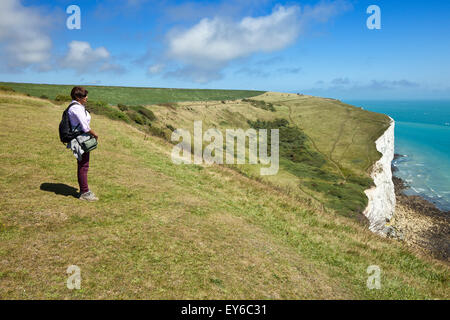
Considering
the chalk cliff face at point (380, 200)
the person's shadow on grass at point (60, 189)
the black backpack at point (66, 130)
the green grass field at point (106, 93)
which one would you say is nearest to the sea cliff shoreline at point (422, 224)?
the chalk cliff face at point (380, 200)

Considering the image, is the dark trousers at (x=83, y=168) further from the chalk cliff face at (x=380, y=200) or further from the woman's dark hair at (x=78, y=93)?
the chalk cliff face at (x=380, y=200)

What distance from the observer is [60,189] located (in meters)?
9.91

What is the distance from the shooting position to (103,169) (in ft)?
43.9

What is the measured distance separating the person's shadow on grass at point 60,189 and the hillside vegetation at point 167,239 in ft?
0.20

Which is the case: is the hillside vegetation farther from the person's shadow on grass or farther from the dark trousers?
the dark trousers

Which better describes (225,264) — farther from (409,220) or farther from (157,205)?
(409,220)

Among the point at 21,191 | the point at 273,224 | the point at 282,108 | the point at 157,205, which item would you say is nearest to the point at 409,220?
the point at 273,224

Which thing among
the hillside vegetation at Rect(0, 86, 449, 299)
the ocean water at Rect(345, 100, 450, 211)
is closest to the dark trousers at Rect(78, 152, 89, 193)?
the hillside vegetation at Rect(0, 86, 449, 299)

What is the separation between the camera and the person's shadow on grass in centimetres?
962

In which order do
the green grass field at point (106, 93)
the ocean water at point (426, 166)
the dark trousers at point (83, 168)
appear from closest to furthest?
the dark trousers at point (83, 168), the green grass field at point (106, 93), the ocean water at point (426, 166)

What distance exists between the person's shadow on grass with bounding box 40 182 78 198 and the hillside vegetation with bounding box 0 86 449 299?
6cm

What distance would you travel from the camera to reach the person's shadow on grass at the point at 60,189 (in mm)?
9625

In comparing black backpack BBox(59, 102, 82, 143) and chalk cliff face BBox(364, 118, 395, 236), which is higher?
black backpack BBox(59, 102, 82, 143)

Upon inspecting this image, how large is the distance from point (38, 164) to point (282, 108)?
470 ft
